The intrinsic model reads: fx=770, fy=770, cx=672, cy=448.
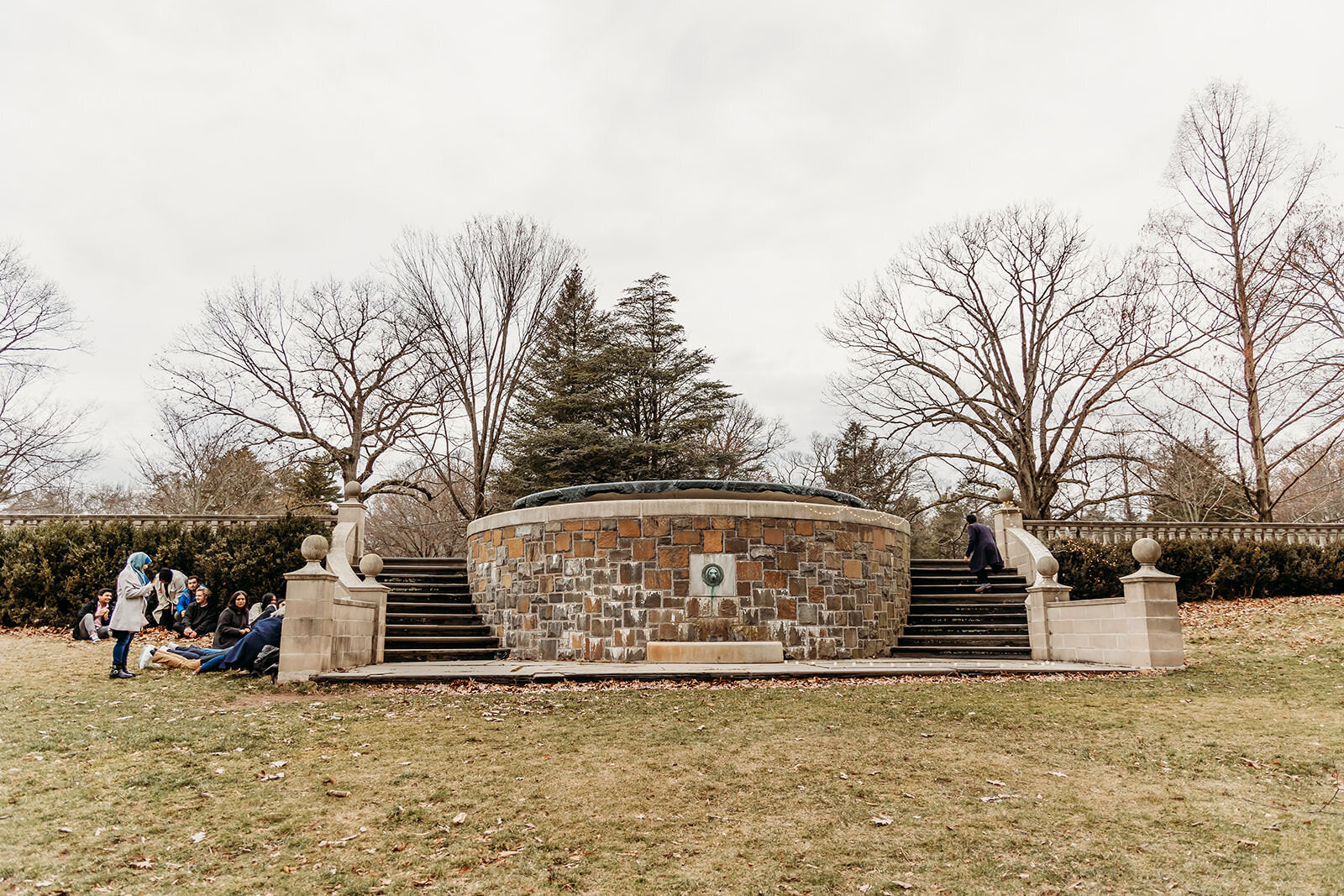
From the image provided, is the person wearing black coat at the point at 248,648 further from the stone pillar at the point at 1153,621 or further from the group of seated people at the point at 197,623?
the stone pillar at the point at 1153,621

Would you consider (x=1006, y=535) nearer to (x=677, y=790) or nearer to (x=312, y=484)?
(x=677, y=790)

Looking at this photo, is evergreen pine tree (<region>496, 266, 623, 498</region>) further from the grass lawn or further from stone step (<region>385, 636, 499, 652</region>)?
the grass lawn

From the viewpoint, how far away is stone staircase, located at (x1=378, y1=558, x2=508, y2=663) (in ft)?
35.3

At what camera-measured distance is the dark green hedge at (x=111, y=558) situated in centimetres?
1293

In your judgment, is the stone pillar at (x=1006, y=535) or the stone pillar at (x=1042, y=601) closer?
the stone pillar at (x=1042, y=601)

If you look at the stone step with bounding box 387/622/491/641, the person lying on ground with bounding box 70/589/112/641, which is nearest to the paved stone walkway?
the stone step with bounding box 387/622/491/641

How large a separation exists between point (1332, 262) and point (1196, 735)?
17809mm

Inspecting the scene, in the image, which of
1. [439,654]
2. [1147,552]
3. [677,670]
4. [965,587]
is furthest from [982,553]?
[439,654]

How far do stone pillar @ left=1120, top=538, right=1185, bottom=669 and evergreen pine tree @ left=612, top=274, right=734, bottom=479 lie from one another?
16184 millimetres

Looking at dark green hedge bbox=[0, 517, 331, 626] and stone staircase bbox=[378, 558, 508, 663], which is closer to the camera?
stone staircase bbox=[378, 558, 508, 663]

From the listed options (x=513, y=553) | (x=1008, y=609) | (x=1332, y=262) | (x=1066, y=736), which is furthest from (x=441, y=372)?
(x=1332, y=262)

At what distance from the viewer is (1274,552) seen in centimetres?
1456

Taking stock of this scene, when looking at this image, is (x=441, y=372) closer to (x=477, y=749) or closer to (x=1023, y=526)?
(x=1023, y=526)

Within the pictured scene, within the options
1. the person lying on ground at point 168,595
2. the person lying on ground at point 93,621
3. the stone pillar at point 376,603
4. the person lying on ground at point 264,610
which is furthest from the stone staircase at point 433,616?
the person lying on ground at point 93,621
